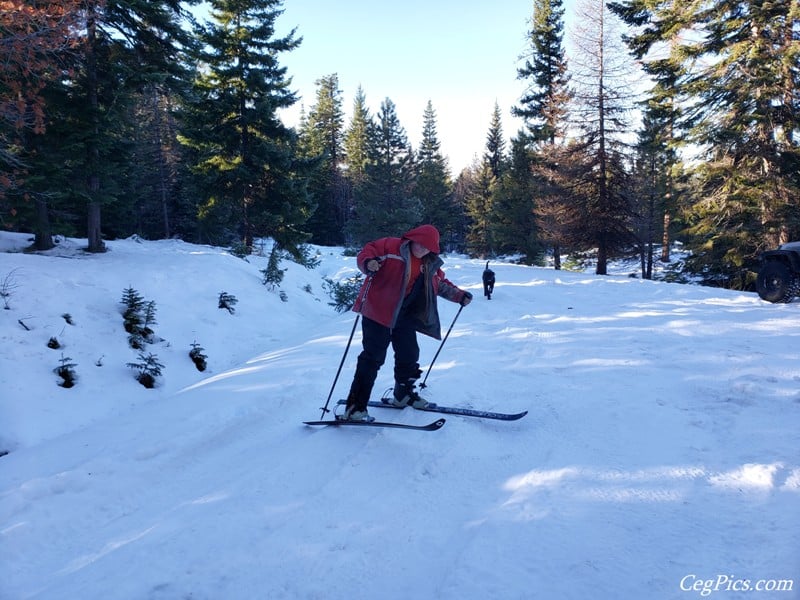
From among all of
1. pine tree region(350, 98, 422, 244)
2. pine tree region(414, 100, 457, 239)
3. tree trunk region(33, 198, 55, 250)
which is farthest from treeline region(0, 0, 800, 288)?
pine tree region(414, 100, 457, 239)

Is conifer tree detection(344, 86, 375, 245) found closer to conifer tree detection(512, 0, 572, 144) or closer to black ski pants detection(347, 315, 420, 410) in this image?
conifer tree detection(512, 0, 572, 144)

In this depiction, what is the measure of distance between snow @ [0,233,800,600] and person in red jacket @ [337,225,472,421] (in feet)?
1.55

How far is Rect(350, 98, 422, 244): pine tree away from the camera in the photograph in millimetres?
30656

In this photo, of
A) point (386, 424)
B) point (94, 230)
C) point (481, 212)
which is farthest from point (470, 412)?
point (481, 212)

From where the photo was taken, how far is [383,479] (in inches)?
125

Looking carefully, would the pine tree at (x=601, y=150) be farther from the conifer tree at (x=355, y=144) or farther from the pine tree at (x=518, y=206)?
the conifer tree at (x=355, y=144)

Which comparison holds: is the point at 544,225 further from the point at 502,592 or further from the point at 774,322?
the point at 502,592

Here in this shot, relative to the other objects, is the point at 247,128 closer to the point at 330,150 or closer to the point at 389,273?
the point at 389,273

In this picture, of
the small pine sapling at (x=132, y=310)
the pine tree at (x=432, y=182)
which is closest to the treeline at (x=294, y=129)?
the small pine sapling at (x=132, y=310)

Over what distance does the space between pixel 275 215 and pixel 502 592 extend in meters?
17.0

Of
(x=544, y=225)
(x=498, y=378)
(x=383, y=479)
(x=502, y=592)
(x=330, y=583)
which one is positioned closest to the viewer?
(x=502, y=592)

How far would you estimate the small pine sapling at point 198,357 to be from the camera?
334 inches

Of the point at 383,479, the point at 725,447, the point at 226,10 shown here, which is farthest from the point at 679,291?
the point at 226,10

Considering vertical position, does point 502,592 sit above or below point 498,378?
below
